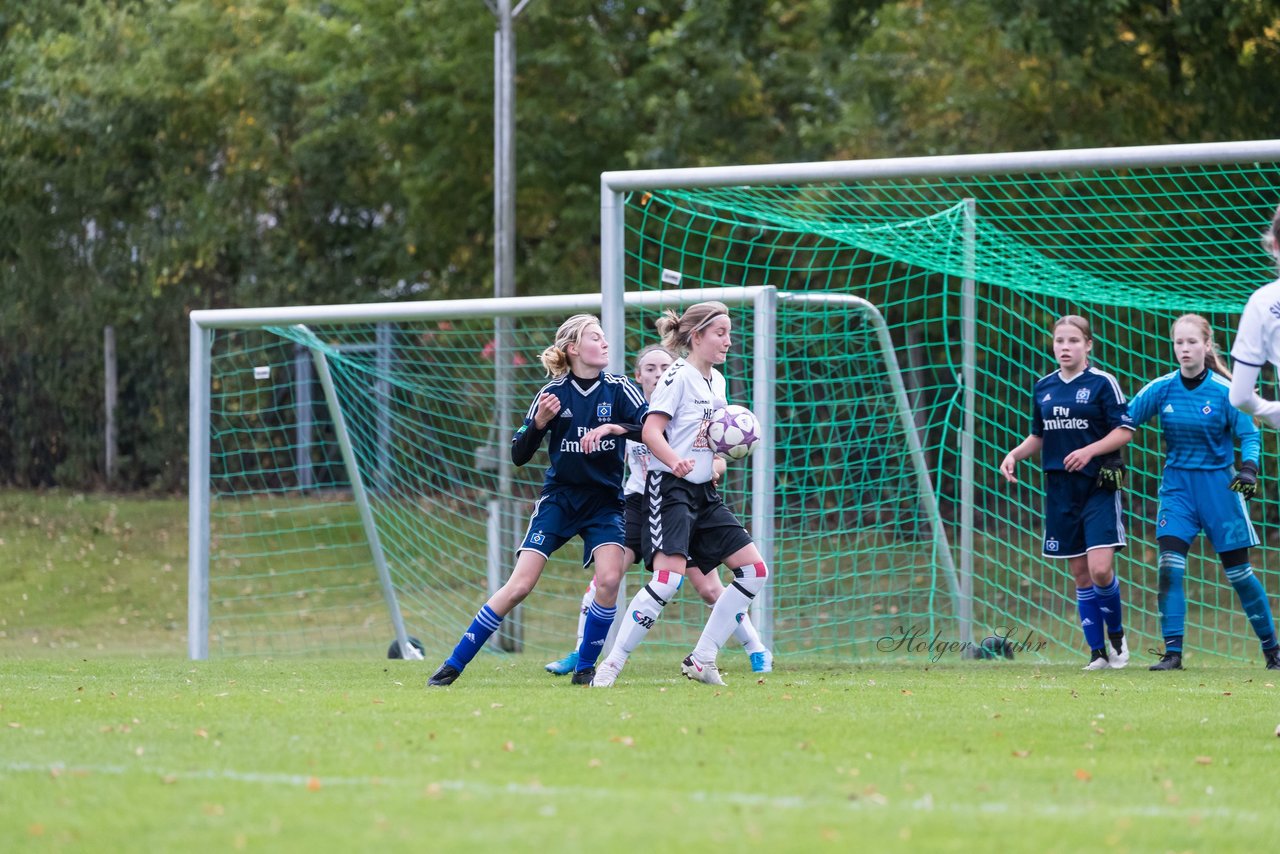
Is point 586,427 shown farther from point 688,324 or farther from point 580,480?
point 688,324

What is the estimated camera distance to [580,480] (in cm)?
773

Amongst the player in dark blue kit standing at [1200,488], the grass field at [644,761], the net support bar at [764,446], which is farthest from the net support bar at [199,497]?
the player in dark blue kit standing at [1200,488]

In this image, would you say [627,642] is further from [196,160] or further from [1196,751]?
[196,160]

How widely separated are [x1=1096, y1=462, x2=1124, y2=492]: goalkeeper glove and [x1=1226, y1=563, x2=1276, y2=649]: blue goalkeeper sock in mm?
776

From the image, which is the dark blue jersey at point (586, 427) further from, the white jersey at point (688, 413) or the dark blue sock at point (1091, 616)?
the dark blue sock at point (1091, 616)

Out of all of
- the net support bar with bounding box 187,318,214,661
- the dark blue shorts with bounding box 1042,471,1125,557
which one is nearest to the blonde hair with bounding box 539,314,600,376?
the dark blue shorts with bounding box 1042,471,1125,557

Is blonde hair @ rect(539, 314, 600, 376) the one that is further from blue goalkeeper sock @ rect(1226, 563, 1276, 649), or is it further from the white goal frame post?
blue goalkeeper sock @ rect(1226, 563, 1276, 649)

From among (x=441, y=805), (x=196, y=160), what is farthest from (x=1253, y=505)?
(x=196, y=160)

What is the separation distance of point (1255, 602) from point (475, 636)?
427cm

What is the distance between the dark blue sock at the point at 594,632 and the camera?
757 centimetres

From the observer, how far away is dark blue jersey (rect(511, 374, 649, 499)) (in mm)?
7711

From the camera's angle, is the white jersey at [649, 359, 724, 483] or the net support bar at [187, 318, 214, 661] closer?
the white jersey at [649, 359, 724, 483]

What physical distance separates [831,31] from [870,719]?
13175mm

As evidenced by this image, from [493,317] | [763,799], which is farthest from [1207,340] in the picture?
[763,799]
